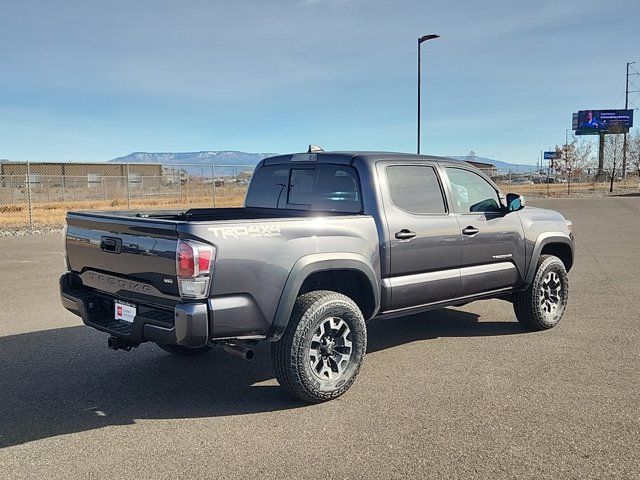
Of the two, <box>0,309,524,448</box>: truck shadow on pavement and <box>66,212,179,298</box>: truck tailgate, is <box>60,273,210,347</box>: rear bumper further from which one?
<box>0,309,524,448</box>: truck shadow on pavement

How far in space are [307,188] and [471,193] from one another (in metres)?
1.64

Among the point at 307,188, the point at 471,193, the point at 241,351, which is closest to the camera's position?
the point at 241,351

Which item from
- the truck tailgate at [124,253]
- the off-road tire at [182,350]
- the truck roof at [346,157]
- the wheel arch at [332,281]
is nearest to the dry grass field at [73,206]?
the off-road tire at [182,350]

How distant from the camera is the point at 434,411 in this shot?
13.5ft

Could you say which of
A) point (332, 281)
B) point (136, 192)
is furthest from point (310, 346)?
point (136, 192)

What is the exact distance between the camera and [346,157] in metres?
4.99

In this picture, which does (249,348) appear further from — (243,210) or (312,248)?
(243,210)

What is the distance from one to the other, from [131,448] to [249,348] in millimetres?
969

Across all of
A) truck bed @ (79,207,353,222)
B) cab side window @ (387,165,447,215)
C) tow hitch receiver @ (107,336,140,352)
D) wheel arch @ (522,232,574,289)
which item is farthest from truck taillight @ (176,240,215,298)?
wheel arch @ (522,232,574,289)

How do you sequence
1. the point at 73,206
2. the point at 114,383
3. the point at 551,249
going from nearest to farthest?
the point at 114,383, the point at 551,249, the point at 73,206

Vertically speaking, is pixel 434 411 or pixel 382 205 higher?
pixel 382 205

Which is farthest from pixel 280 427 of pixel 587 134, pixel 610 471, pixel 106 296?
pixel 587 134

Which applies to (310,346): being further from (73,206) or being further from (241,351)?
(73,206)

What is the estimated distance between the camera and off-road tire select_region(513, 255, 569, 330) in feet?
20.0
